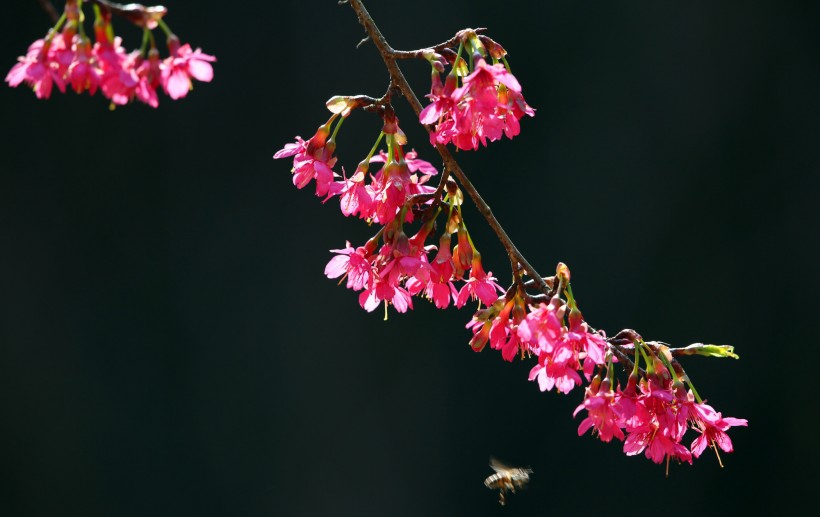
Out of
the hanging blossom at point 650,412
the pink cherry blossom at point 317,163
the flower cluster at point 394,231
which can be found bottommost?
the hanging blossom at point 650,412

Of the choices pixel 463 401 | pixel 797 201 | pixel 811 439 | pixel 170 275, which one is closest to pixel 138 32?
pixel 170 275

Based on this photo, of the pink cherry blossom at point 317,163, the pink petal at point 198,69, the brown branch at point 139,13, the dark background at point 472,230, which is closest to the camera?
the brown branch at point 139,13

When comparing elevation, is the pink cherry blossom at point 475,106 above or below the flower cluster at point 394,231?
above

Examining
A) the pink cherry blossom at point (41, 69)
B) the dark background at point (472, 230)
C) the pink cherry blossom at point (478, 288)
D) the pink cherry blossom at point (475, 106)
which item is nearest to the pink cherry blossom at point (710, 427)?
the pink cherry blossom at point (478, 288)

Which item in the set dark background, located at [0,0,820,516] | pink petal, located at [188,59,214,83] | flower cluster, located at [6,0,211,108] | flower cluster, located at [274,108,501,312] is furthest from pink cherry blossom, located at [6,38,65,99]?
dark background, located at [0,0,820,516]

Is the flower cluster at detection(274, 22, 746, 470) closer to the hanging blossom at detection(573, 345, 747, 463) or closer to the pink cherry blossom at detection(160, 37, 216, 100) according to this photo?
the hanging blossom at detection(573, 345, 747, 463)

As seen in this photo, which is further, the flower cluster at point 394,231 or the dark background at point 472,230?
the dark background at point 472,230

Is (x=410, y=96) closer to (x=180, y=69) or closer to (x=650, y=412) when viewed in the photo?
(x=180, y=69)

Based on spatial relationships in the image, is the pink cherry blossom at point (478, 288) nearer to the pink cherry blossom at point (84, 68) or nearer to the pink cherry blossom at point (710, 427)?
the pink cherry blossom at point (710, 427)
